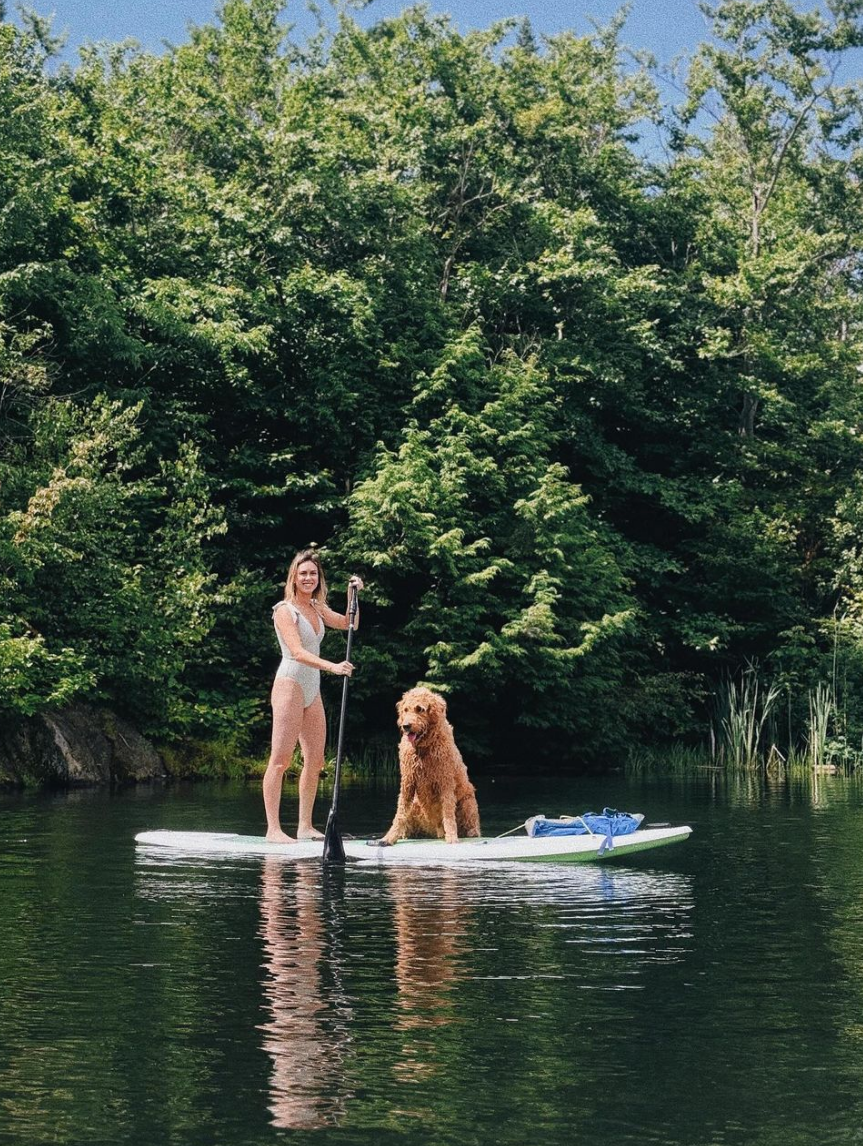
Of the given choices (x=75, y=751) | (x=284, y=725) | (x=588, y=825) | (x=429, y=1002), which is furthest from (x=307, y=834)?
(x=75, y=751)

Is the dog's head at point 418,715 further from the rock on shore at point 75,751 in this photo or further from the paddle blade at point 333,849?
the rock on shore at point 75,751

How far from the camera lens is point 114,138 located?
101ft

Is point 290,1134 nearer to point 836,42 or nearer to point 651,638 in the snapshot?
point 651,638

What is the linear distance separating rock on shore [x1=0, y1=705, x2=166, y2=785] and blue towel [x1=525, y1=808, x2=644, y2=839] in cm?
1170

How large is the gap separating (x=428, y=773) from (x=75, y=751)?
1254 centimetres

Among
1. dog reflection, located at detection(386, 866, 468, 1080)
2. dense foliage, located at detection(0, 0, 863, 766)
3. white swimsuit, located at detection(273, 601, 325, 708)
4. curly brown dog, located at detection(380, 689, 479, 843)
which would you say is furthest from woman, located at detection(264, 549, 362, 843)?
dense foliage, located at detection(0, 0, 863, 766)

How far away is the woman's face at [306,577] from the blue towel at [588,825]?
2434 mm

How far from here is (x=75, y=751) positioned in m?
24.1

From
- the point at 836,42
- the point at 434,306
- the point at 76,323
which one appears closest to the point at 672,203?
the point at 836,42

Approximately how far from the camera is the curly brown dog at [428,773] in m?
12.4

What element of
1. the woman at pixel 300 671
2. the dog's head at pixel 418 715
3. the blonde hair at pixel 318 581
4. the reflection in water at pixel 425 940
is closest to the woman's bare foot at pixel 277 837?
the woman at pixel 300 671

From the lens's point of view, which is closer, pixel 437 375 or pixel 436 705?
pixel 436 705

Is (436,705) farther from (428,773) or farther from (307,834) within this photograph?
(307,834)

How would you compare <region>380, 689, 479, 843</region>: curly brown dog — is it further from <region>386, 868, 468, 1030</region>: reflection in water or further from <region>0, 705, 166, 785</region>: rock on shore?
<region>0, 705, 166, 785</region>: rock on shore
